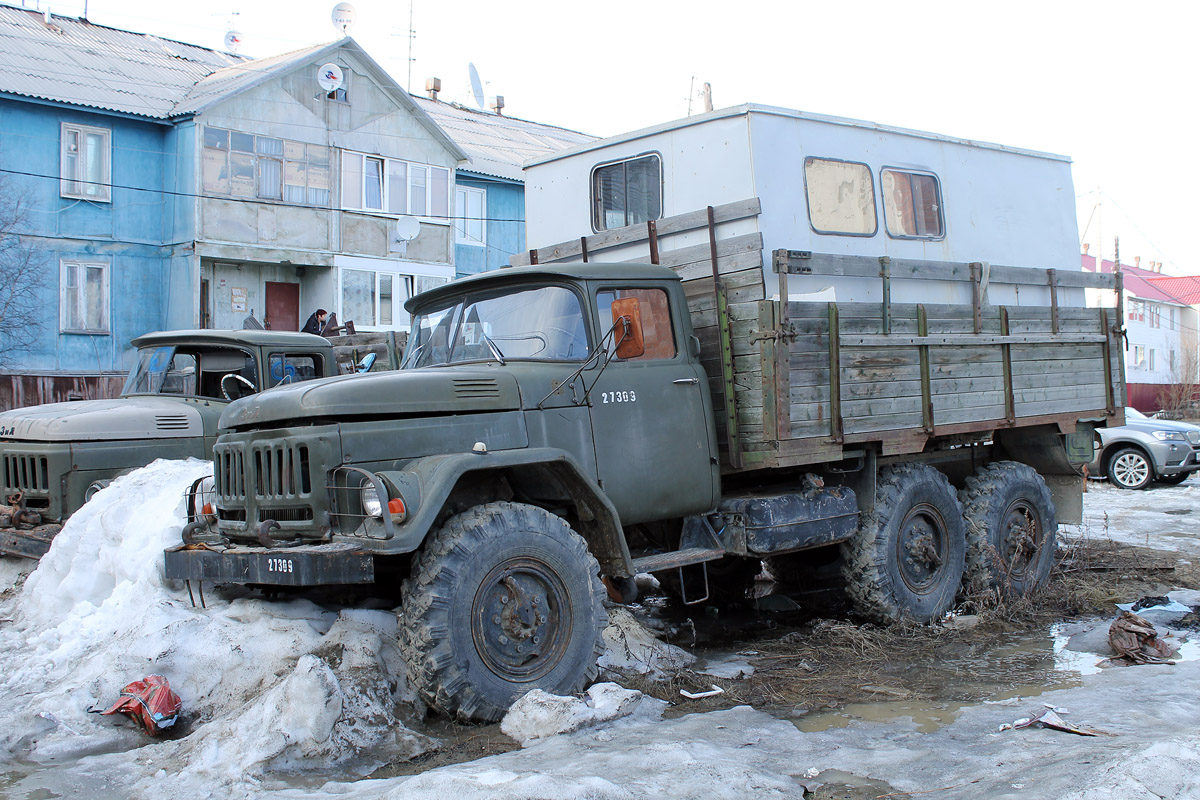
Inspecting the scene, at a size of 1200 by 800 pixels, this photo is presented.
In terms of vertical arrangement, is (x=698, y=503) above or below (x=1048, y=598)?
above

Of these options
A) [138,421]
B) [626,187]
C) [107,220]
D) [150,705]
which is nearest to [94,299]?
[107,220]

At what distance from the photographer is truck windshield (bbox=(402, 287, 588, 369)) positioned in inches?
237

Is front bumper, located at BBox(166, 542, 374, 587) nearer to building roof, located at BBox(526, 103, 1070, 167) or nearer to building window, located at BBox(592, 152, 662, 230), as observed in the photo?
building window, located at BBox(592, 152, 662, 230)

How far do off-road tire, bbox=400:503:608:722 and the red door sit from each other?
19897 mm

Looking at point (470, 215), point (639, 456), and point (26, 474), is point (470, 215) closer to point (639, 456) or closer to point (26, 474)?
point (26, 474)

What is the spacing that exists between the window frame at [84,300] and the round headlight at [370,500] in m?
19.2

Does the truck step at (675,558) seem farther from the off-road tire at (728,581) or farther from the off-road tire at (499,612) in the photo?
the off-road tire at (728,581)

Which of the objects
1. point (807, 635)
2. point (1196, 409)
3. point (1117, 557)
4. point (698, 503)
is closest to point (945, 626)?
point (807, 635)

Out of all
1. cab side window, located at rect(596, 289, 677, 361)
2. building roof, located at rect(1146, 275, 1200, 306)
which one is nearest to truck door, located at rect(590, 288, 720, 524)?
cab side window, located at rect(596, 289, 677, 361)

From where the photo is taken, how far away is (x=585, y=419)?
5898mm

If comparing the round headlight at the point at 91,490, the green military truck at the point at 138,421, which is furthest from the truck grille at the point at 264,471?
the round headlight at the point at 91,490

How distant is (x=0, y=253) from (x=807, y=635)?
19193 mm

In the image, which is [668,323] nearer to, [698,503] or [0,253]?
[698,503]

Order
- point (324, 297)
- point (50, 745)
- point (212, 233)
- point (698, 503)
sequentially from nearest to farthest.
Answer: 1. point (50, 745)
2. point (698, 503)
3. point (212, 233)
4. point (324, 297)
